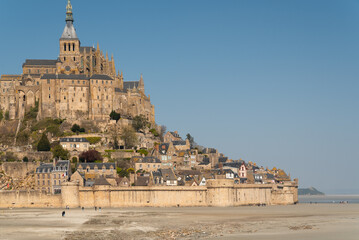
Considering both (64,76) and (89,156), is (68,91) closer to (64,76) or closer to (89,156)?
(64,76)

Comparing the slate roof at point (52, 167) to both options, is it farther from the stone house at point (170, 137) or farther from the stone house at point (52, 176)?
the stone house at point (170, 137)

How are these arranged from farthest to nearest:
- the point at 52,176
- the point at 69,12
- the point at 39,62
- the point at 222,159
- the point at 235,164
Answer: the point at 69,12
the point at 39,62
the point at 222,159
the point at 235,164
the point at 52,176

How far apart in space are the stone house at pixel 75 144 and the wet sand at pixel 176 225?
23612 millimetres

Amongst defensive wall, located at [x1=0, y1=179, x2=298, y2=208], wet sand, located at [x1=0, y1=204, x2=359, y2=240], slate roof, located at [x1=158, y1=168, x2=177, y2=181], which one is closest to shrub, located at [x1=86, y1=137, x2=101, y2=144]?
slate roof, located at [x1=158, y1=168, x2=177, y2=181]

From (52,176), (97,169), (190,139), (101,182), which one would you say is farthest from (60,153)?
(190,139)

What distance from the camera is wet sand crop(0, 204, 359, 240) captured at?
156 feet

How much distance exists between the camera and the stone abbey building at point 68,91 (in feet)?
344

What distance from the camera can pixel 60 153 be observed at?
298 feet

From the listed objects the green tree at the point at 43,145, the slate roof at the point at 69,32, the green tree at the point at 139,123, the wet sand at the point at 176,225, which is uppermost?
the slate roof at the point at 69,32

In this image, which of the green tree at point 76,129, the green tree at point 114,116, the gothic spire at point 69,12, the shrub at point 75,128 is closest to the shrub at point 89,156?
the green tree at point 76,129

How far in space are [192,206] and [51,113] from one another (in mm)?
35719

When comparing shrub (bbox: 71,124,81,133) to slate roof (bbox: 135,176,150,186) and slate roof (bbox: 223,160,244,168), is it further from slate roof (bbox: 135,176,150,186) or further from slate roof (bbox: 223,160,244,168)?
slate roof (bbox: 223,160,244,168)

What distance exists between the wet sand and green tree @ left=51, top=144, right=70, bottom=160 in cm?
1902

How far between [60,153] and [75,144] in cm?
506
